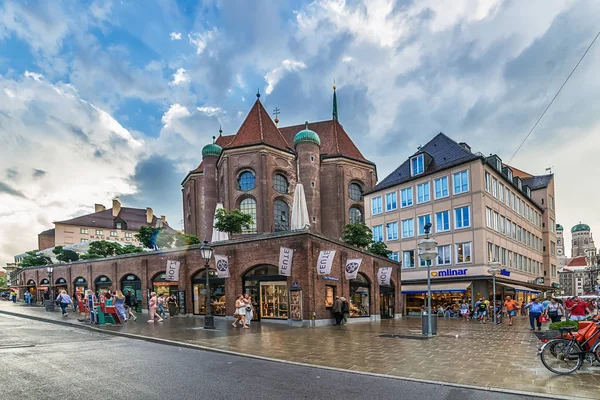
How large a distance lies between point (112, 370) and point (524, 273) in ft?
149

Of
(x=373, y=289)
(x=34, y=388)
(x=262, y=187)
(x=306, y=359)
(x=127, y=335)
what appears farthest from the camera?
(x=262, y=187)

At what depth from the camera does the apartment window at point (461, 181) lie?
35.0m

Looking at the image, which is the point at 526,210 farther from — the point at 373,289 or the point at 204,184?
the point at 204,184

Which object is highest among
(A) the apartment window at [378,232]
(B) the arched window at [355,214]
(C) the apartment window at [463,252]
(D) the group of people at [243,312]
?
(B) the arched window at [355,214]

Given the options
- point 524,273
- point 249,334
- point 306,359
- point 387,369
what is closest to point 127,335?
point 249,334

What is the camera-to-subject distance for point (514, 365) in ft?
31.0

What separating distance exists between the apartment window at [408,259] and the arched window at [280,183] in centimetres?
1398

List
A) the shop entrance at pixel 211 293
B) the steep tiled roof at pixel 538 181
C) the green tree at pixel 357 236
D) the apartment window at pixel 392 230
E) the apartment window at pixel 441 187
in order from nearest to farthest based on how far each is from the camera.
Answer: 1. the shop entrance at pixel 211 293
2. the green tree at pixel 357 236
3. the apartment window at pixel 441 187
4. the apartment window at pixel 392 230
5. the steep tiled roof at pixel 538 181

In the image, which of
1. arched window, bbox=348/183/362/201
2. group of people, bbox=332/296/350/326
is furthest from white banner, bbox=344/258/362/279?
arched window, bbox=348/183/362/201

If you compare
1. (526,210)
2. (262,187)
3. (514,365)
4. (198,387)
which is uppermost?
(262,187)

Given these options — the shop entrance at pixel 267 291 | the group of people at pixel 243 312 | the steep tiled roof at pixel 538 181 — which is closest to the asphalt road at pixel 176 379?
the group of people at pixel 243 312

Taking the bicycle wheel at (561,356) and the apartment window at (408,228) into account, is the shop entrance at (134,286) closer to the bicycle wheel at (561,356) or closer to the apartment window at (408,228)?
the apartment window at (408,228)

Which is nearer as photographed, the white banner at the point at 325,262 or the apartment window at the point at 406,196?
the white banner at the point at 325,262

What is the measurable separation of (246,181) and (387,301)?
2012 centimetres
